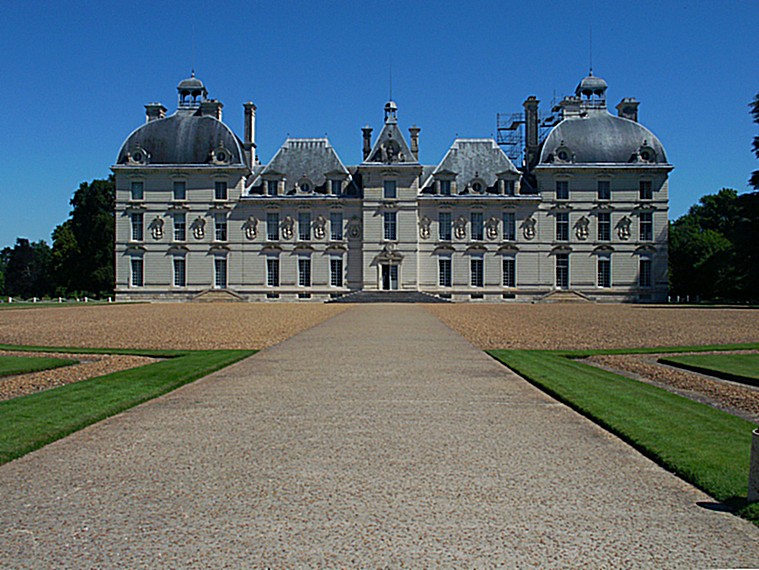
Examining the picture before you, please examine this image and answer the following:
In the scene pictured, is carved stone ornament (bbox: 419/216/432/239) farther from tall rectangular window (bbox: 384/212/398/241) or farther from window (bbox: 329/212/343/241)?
window (bbox: 329/212/343/241)

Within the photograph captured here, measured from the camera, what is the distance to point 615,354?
15.1 m

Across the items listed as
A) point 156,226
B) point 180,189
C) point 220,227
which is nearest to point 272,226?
point 220,227

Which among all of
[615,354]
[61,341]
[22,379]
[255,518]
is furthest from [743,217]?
[255,518]

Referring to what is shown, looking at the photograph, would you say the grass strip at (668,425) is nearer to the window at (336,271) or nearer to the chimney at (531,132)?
the window at (336,271)

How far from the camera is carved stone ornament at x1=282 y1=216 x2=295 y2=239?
55.8m

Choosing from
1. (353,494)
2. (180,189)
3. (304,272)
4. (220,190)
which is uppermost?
(180,189)

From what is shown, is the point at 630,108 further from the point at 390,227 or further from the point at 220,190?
the point at 220,190

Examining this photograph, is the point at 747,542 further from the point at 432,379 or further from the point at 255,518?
the point at 432,379

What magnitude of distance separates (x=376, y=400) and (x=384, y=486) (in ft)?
12.0

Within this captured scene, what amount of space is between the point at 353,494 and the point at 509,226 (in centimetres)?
5185

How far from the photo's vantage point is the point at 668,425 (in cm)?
725

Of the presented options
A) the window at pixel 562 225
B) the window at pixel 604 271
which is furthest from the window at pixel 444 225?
the window at pixel 604 271

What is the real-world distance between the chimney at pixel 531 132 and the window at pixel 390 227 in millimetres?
11379

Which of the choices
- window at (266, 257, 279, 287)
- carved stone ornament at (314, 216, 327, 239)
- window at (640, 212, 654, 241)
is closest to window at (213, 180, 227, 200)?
window at (266, 257, 279, 287)
